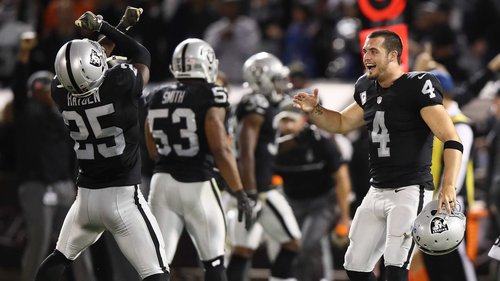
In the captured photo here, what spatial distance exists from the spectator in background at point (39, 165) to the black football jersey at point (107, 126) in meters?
3.10

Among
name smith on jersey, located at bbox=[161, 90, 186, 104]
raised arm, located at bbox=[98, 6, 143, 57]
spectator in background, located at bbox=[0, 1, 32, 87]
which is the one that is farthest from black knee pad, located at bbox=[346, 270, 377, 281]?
spectator in background, located at bbox=[0, 1, 32, 87]

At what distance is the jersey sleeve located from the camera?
6.36 meters

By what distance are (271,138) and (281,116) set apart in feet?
2.89

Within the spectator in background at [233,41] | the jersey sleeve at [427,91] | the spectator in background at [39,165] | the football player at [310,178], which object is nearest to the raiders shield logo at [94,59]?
the jersey sleeve at [427,91]

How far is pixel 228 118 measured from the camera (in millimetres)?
8508

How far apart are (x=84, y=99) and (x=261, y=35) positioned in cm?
714

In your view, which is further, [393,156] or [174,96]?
[174,96]

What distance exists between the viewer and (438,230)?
6.10 metres

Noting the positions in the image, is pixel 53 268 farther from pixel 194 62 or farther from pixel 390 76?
pixel 390 76

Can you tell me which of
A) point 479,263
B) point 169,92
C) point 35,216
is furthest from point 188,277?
point 169,92

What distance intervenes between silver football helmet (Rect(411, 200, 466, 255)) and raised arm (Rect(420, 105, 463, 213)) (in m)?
0.08

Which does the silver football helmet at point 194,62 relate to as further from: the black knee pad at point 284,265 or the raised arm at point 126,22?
the black knee pad at point 284,265

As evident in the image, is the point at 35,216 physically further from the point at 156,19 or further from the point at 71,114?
the point at 156,19

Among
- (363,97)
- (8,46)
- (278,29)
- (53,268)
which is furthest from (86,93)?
(8,46)
